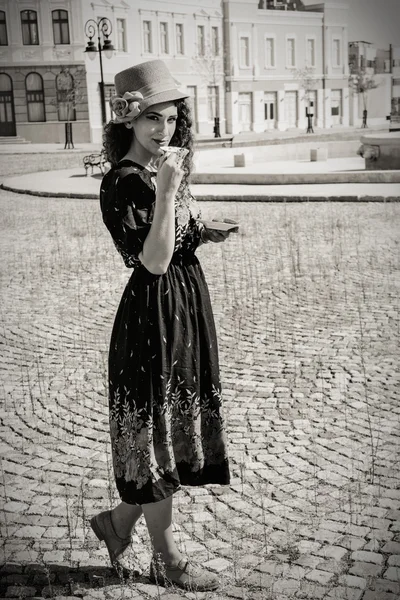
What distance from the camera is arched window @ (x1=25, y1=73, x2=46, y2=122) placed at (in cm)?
4350

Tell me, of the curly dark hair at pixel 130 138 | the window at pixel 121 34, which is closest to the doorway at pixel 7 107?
the window at pixel 121 34

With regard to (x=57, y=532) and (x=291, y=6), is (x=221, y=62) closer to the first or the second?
(x=291, y=6)

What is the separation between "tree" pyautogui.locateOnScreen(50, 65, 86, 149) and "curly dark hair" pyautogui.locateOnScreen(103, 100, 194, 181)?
137ft

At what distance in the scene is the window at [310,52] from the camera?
190 ft

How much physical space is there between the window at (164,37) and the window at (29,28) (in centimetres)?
784

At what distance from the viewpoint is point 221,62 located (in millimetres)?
52094

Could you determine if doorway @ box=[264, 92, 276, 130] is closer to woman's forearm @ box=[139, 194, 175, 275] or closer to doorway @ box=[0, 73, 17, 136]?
doorway @ box=[0, 73, 17, 136]

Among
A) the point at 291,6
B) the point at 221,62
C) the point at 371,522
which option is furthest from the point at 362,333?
the point at 291,6

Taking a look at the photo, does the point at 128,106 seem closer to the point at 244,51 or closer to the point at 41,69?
the point at 41,69

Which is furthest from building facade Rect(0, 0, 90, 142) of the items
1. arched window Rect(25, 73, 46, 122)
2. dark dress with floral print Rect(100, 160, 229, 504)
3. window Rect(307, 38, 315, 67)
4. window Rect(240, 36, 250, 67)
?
dark dress with floral print Rect(100, 160, 229, 504)

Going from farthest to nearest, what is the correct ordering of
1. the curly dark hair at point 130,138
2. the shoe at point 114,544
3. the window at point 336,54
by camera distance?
the window at point 336,54 → the shoe at point 114,544 → the curly dark hair at point 130,138

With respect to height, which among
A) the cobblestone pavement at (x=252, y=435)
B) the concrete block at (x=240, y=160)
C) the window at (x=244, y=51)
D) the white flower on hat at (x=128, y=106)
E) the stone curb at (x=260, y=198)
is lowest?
the cobblestone pavement at (x=252, y=435)

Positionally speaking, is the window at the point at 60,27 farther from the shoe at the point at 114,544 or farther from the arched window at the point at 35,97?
the shoe at the point at 114,544

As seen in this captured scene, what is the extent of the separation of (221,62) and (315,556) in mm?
51505
